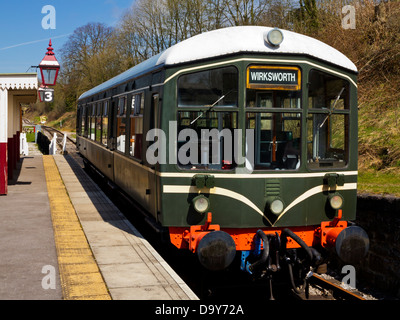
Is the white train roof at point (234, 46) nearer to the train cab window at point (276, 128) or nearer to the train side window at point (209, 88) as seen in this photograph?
the train side window at point (209, 88)

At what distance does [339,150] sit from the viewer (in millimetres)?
7102

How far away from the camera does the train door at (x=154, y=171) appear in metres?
6.86

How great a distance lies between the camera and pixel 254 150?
663 centimetres

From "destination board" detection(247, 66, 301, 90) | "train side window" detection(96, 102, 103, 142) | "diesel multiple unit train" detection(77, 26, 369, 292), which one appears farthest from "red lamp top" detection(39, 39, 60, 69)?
"destination board" detection(247, 66, 301, 90)

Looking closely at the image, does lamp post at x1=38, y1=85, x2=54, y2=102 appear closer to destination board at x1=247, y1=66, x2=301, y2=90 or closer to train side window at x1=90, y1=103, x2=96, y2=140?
train side window at x1=90, y1=103, x2=96, y2=140

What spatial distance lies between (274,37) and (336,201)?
2.27 m

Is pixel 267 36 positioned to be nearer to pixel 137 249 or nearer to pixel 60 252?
pixel 137 249

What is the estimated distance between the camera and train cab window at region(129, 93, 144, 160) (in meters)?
8.09

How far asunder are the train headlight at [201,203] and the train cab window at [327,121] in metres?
1.48

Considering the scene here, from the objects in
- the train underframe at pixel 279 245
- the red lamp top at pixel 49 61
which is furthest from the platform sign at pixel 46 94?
the train underframe at pixel 279 245

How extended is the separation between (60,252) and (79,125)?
46.0 ft

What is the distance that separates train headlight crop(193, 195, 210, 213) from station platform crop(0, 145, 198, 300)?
0.84 meters
